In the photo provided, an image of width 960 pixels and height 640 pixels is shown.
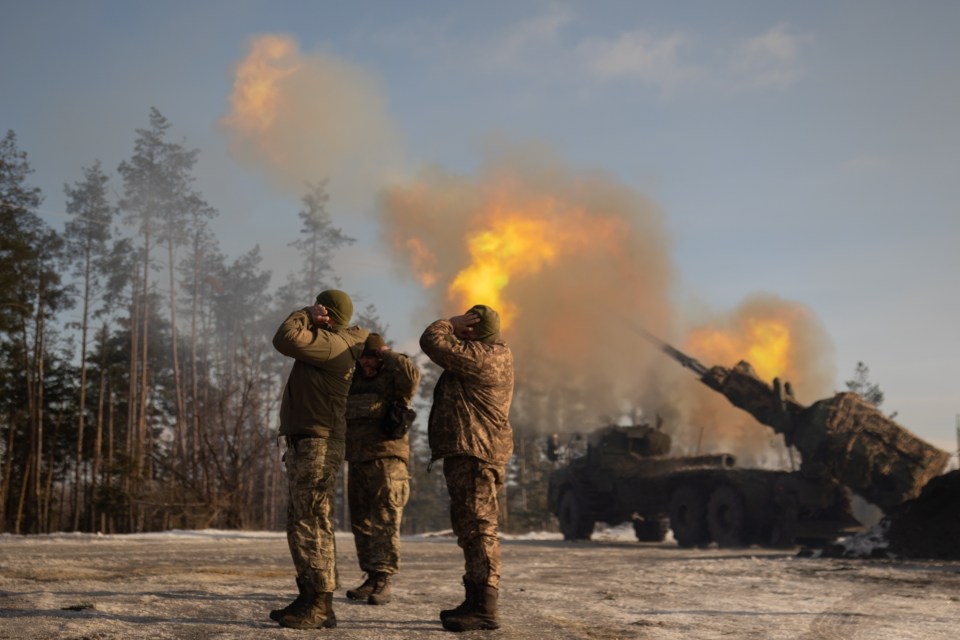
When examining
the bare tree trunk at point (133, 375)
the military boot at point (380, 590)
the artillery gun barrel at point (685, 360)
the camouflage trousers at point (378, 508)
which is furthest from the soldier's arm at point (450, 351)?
the bare tree trunk at point (133, 375)

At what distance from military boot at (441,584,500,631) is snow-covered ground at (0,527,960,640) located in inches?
3.5

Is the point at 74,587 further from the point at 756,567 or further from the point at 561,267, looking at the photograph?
the point at 561,267

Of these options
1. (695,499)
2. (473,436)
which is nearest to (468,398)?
(473,436)

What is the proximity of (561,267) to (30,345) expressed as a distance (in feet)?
70.1

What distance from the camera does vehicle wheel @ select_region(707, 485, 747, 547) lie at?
19.3 meters

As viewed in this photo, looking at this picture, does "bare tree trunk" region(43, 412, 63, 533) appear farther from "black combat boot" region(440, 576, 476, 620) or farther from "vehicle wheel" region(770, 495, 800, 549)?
"black combat boot" region(440, 576, 476, 620)

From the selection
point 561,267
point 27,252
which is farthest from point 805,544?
point 27,252

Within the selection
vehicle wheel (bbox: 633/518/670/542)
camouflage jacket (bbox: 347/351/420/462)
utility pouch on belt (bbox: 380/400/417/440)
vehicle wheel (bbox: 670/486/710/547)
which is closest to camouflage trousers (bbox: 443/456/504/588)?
utility pouch on belt (bbox: 380/400/417/440)

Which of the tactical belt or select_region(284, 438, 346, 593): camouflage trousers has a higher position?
the tactical belt

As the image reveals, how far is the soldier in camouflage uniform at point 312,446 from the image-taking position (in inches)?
214

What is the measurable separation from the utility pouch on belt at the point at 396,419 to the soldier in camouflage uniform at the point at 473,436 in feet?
3.07

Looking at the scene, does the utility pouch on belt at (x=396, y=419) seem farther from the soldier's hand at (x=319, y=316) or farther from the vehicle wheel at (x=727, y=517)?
the vehicle wheel at (x=727, y=517)

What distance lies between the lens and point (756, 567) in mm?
12156

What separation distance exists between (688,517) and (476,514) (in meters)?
15.8
